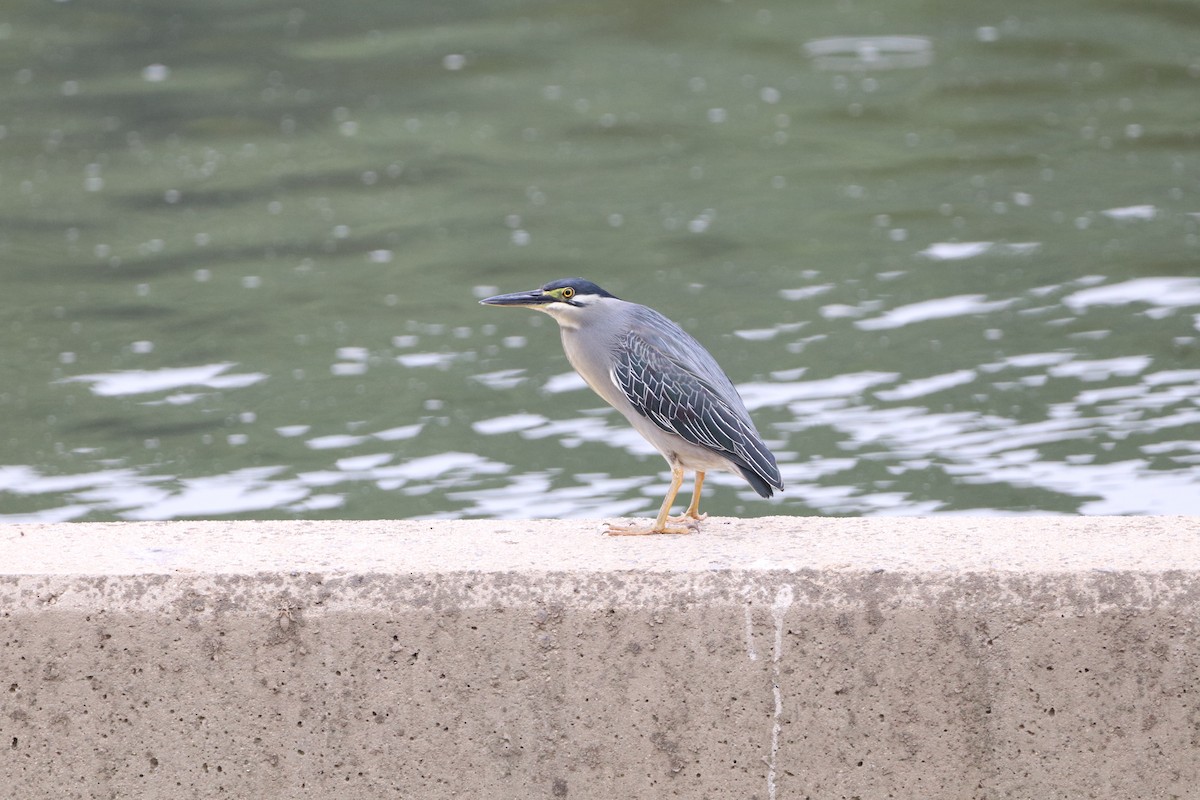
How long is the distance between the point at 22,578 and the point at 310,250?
8400mm

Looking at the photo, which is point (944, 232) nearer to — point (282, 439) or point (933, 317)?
point (933, 317)

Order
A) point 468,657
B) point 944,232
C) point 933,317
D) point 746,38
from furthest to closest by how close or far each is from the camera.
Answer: point 746,38, point 944,232, point 933,317, point 468,657

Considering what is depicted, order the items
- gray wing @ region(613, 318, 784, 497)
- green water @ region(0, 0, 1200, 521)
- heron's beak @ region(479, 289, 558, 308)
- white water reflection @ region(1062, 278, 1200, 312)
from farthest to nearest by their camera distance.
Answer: white water reflection @ region(1062, 278, 1200, 312), green water @ region(0, 0, 1200, 521), heron's beak @ region(479, 289, 558, 308), gray wing @ region(613, 318, 784, 497)

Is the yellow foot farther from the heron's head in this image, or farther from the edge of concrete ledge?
the heron's head

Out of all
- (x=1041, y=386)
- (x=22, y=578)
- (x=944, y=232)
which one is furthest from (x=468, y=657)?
(x=944, y=232)

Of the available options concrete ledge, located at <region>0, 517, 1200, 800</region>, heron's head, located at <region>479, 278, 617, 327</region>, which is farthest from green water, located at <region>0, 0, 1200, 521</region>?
concrete ledge, located at <region>0, 517, 1200, 800</region>

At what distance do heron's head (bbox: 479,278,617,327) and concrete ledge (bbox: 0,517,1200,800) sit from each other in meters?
0.83

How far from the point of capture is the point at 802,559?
3832 millimetres

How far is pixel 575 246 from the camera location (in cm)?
1191

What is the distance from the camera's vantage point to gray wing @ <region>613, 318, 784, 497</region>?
420 centimetres

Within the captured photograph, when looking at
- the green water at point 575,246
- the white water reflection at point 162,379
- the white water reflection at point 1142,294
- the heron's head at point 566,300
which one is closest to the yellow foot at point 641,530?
the heron's head at point 566,300

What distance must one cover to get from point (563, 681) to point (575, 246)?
8.34 m

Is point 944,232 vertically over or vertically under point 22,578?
under

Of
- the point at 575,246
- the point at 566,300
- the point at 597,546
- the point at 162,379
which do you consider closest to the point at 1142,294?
the point at 575,246
